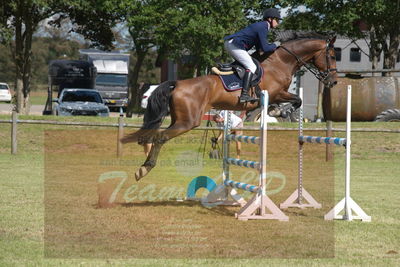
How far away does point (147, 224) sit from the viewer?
8.02 meters

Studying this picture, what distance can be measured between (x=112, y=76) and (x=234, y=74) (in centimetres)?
3391

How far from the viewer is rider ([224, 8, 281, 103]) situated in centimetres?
945

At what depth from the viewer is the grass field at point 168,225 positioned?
637cm

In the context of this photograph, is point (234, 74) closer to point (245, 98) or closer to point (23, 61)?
point (245, 98)

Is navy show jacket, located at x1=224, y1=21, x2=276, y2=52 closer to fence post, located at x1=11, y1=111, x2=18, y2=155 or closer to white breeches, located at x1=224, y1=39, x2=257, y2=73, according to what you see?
white breeches, located at x1=224, y1=39, x2=257, y2=73

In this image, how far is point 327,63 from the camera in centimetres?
1028

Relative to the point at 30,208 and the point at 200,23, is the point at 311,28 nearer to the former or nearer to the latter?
the point at 200,23

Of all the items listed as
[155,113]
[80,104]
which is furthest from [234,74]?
[80,104]

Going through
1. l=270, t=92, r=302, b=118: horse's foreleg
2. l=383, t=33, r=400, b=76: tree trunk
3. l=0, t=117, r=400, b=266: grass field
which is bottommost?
l=0, t=117, r=400, b=266: grass field

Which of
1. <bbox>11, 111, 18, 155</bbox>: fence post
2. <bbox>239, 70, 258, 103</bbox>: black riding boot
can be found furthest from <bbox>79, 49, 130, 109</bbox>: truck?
<bbox>239, 70, 258, 103</bbox>: black riding boot

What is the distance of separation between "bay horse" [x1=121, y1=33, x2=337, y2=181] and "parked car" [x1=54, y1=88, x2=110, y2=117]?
60.1 ft

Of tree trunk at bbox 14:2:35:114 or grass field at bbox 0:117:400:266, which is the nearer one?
grass field at bbox 0:117:400:266

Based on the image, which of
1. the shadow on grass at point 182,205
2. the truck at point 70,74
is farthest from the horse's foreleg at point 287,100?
the truck at point 70,74

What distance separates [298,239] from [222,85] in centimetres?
301
